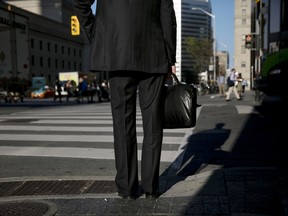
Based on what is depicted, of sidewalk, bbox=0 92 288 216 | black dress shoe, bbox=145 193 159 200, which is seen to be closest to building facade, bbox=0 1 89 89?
sidewalk, bbox=0 92 288 216

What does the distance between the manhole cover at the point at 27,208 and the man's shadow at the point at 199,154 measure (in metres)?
1.09

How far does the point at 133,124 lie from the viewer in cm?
306

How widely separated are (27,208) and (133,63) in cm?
137

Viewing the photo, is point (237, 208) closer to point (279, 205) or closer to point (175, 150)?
point (279, 205)

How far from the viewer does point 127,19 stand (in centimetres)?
291

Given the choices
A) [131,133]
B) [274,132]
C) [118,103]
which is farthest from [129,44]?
[274,132]

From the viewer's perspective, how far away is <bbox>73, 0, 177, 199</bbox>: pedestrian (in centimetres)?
292

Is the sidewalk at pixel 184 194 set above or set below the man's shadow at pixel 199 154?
above

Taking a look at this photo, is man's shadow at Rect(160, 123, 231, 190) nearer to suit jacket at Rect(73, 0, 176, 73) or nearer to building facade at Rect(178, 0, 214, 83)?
building facade at Rect(178, 0, 214, 83)

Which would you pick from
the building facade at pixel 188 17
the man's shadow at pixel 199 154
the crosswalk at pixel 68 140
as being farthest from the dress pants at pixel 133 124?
the crosswalk at pixel 68 140

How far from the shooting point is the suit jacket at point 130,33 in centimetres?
291

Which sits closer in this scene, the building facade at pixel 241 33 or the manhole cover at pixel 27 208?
the manhole cover at pixel 27 208

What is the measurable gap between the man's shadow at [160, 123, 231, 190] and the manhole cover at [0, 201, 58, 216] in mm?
1087

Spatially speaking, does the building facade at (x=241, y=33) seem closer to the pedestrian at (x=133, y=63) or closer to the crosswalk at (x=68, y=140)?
the crosswalk at (x=68, y=140)
